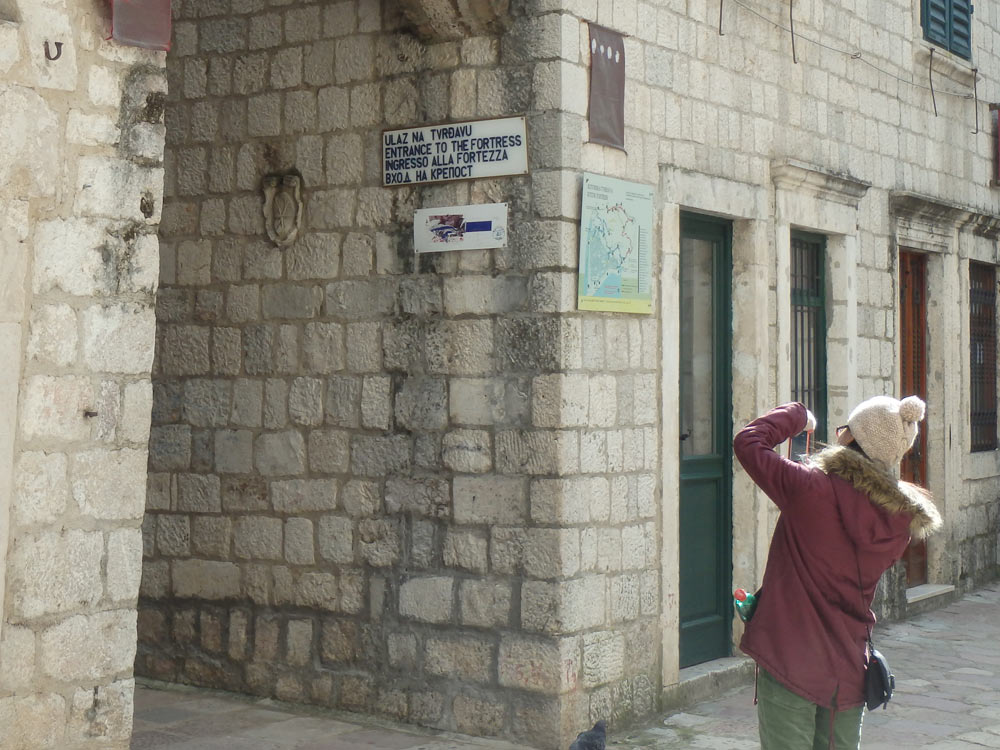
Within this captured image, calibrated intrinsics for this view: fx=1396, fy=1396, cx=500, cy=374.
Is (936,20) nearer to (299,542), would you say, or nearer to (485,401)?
(485,401)

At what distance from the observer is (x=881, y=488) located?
13.7 feet

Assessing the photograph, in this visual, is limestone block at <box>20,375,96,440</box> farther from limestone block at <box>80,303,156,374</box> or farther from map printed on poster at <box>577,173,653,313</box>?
map printed on poster at <box>577,173,653,313</box>

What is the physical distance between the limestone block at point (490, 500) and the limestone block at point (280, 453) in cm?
96

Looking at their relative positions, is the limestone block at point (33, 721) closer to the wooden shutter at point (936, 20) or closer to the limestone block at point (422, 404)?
the limestone block at point (422, 404)

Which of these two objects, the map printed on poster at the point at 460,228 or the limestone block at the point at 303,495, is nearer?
the map printed on poster at the point at 460,228

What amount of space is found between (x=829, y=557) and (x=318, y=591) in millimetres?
3262

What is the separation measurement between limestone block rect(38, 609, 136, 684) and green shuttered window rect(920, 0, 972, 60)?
771 centimetres

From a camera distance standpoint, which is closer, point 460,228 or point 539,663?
point 539,663

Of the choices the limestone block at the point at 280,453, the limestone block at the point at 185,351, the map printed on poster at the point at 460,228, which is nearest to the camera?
the map printed on poster at the point at 460,228

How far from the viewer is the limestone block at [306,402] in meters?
6.93

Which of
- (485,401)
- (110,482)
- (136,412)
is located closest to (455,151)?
(485,401)

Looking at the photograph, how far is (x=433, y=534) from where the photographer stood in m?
6.52

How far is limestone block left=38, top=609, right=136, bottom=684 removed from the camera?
429cm

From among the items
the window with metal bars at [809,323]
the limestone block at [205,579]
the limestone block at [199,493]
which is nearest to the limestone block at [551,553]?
the limestone block at [205,579]
